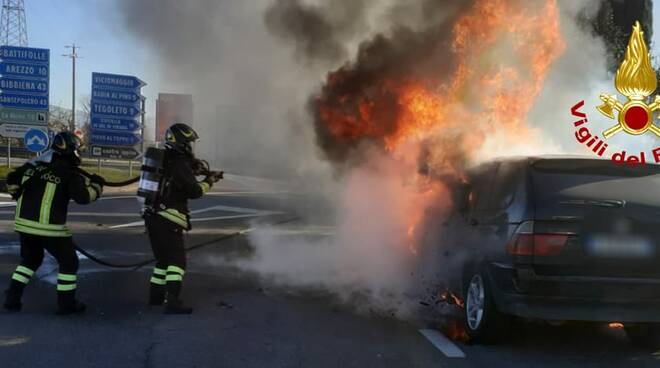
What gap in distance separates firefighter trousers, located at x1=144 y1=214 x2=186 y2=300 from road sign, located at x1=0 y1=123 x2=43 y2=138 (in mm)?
Answer: 17458

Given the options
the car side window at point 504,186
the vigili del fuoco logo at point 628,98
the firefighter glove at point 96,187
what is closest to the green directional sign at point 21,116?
the firefighter glove at point 96,187

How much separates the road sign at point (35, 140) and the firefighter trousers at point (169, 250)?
15703mm

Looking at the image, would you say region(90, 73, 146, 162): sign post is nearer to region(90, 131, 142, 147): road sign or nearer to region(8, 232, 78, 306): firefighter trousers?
region(90, 131, 142, 147): road sign

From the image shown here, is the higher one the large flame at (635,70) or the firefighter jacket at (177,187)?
the large flame at (635,70)

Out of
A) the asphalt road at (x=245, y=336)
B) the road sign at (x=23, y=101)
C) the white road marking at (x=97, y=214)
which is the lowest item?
the white road marking at (x=97, y=214)

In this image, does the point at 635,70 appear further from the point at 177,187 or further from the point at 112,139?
the point at 112,139

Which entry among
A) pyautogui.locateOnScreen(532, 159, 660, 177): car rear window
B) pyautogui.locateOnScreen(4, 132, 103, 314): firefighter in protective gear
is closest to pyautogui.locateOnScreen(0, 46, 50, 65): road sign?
pyautogui.locateOnScreen(4, 132, 103, 314): firefighter in protective gear

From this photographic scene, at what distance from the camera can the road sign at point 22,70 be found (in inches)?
845

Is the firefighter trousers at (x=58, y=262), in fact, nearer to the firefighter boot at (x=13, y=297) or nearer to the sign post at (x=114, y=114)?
the firefighter boot at (x=13, y=297)

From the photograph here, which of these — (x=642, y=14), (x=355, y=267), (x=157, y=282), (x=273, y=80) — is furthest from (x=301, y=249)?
(x=642, y=14)

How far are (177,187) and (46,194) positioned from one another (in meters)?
1.14

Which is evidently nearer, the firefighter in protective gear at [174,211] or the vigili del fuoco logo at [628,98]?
the firefighter in protective gear at [174,211]

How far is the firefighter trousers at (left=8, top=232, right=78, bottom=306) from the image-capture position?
5570 mm

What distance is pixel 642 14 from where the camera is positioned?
11.7m
